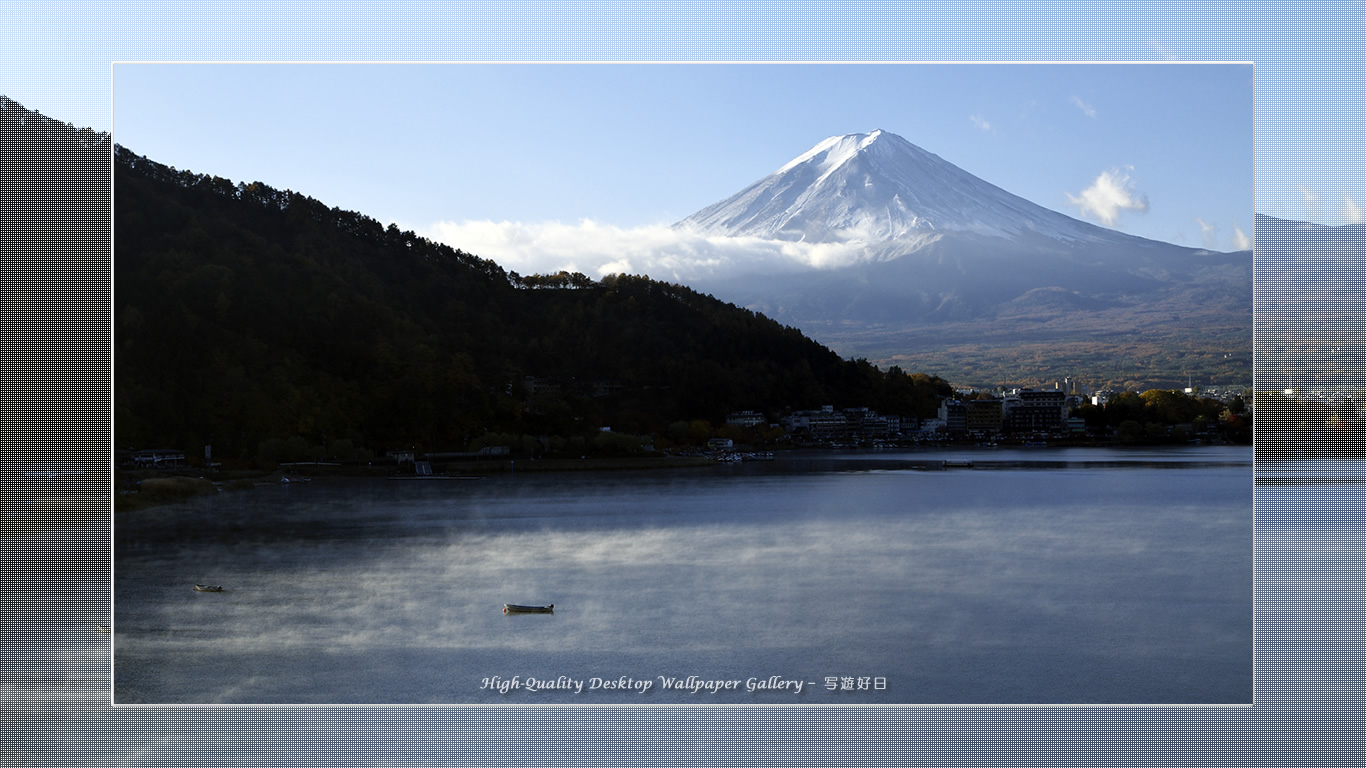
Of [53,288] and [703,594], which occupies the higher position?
[53,288]

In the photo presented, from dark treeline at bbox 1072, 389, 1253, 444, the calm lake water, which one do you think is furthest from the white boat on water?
dark treeline at bbox 1072, 389, 1253, 444

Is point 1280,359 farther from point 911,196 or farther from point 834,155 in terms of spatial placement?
point 911,196

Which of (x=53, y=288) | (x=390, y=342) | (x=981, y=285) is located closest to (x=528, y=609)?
(x=53, y=288)

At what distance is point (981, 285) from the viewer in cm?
923

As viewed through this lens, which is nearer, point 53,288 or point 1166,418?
point 53,288

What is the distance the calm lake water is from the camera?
177 inches

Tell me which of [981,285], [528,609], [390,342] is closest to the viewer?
[528,609]

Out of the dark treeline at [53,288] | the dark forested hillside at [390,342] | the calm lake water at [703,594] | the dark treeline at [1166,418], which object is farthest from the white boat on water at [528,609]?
the dark treeline at [1166,418]

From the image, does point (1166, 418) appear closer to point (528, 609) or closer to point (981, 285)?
point (981, 285)

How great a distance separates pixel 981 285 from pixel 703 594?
14.5ft

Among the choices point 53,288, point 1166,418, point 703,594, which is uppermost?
point 53,288

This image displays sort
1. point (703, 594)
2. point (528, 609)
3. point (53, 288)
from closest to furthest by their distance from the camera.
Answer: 1. point (53, 288)
2. point (528, 609)
3. point (703, 594)

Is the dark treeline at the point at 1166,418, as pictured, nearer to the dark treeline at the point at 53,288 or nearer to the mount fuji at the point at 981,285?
the mount fuji at the point at 981,285

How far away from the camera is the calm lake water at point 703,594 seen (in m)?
4.50
